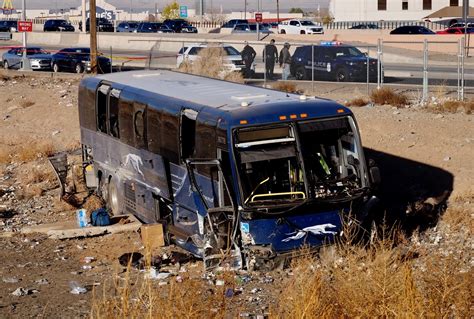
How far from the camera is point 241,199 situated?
49.4 ft

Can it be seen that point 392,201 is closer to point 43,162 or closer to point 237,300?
point 237,300

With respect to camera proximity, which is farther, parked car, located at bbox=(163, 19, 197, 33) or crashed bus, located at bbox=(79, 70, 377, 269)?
parked car, located at bbox=(163, 19, 197, 33)

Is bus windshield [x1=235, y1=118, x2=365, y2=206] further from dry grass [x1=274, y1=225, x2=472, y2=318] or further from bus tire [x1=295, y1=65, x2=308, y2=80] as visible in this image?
bus tire [x1=295, y1=65, x2=308, y2=80]

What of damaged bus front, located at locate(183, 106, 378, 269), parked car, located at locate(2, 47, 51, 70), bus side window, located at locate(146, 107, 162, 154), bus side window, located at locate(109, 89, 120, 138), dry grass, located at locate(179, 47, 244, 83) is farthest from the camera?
parked car, located at locate(2, 47, 51, 70)

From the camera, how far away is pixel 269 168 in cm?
1530

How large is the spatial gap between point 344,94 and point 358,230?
17418mm

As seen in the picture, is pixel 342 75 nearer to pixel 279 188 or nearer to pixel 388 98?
pixel 388 98

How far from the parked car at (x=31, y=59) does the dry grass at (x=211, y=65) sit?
10.1 metres

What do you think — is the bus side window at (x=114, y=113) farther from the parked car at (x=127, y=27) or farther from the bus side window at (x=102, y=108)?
the parked car at (x=127, y=27)

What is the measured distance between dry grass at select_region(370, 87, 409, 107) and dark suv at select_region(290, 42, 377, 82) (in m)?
5.87

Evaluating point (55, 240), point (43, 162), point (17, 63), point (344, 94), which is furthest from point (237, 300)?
point (17, 63)

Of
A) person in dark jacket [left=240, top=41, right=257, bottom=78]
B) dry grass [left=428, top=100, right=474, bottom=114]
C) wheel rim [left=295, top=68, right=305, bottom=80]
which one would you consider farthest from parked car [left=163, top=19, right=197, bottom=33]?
dry grass [left=428, top=100, right=474, bottom=114]

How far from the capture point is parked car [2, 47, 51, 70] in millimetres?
46969

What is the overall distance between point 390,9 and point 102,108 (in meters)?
78.0
